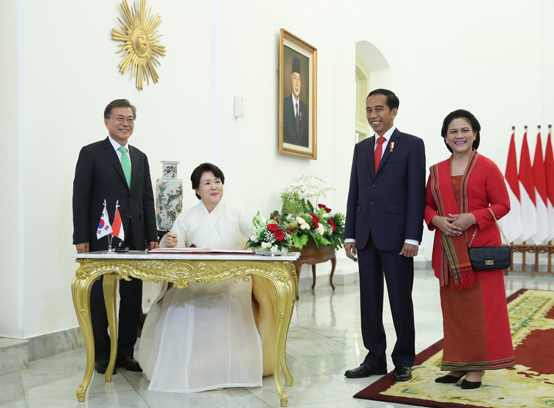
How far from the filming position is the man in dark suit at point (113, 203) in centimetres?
418

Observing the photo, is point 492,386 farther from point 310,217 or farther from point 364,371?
point 310,217

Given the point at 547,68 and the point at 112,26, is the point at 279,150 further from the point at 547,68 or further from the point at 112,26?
the point at 547,68

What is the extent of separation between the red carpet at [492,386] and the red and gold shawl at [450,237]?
705mm

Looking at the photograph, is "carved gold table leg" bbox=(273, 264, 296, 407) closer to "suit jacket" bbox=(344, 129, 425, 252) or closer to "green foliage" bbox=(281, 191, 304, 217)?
"suit jacket" bbox=(344, 129, 425, 252)

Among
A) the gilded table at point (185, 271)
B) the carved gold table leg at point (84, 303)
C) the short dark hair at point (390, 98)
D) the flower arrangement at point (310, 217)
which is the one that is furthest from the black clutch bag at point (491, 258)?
the flower arrangement at point (310, 217)

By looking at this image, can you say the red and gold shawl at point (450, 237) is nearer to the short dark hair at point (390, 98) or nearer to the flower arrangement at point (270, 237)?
the short dark hair at point (390, 98)

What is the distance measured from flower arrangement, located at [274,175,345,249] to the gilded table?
9.90 ft

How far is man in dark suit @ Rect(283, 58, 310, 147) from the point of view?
8.54 metres

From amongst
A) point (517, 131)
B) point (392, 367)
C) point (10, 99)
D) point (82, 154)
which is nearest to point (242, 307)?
point (392, 367)

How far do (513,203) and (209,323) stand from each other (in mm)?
9548

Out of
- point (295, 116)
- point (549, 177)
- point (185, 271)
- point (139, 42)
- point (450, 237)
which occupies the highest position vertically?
point (139, 42)

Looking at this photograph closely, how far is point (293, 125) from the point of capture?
8695 millimetres

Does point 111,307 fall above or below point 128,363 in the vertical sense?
above

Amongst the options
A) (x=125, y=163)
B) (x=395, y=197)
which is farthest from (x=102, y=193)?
(x=395, y=197)
